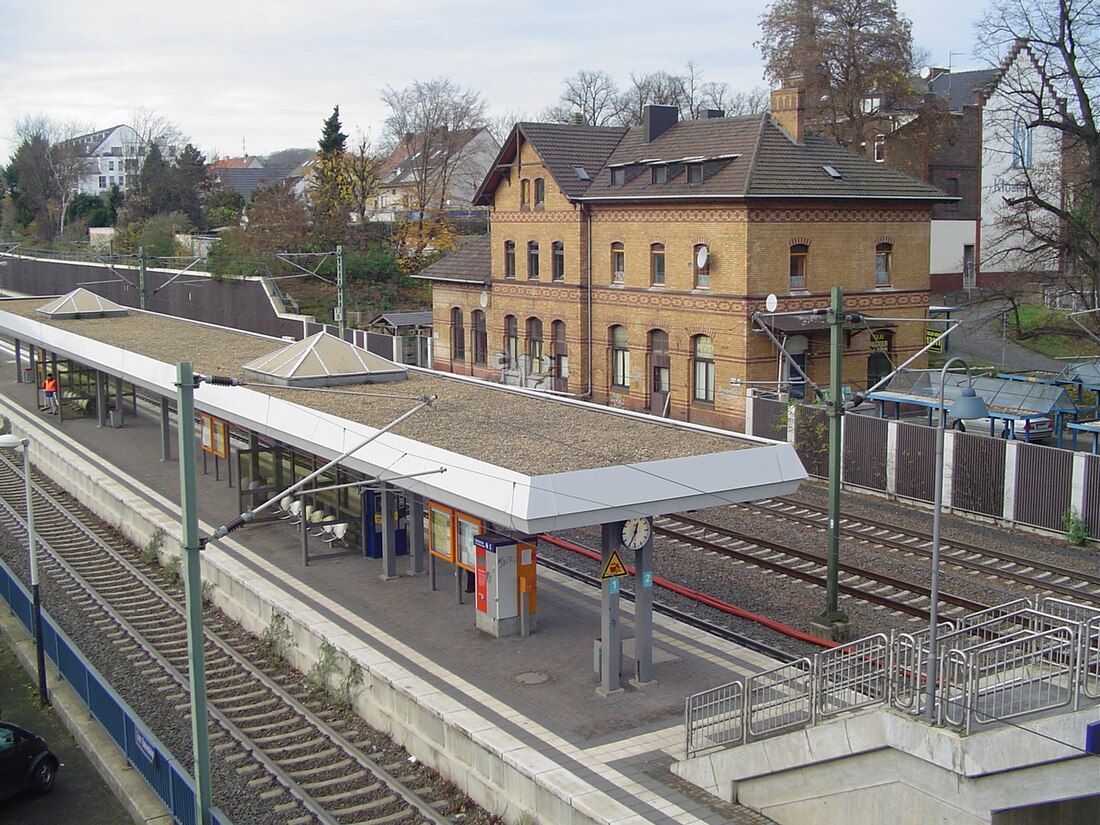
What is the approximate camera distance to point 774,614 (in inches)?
766

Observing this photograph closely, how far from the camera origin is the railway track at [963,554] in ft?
68.1

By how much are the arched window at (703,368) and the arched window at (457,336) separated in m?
14.2

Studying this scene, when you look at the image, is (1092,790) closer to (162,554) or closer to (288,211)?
(162,554)

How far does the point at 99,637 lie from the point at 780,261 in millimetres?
21599

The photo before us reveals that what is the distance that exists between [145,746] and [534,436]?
22.1ft

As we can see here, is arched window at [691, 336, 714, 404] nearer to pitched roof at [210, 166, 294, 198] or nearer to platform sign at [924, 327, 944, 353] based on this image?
platform sign at [924, 327, 944, 353]

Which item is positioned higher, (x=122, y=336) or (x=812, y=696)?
(x=122, y=336)

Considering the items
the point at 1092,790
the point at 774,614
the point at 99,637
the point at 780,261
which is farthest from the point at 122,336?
the point at 1092,790

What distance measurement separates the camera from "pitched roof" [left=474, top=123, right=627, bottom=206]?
1613 inches

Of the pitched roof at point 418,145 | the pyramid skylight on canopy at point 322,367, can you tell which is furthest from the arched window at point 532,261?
the pitched roof at point 418,145

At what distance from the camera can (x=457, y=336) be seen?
159 ft

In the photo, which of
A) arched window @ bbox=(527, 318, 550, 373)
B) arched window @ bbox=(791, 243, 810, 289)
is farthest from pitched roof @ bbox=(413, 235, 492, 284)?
arched window @ bbox=(791, 243, 810, 289)

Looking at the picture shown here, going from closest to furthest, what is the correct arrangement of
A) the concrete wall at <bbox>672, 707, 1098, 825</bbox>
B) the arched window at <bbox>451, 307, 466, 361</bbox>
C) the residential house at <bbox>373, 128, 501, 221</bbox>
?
the concrete wall at <bbox>672, 707, 1098, 825</bbox> < the arched window at <bbox>451, 307, 466, 361</bbox> < the residential house at <bbox>373, 128, 501, 221</bbox>

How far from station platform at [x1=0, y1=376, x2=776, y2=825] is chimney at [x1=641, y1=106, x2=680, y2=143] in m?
22.0
